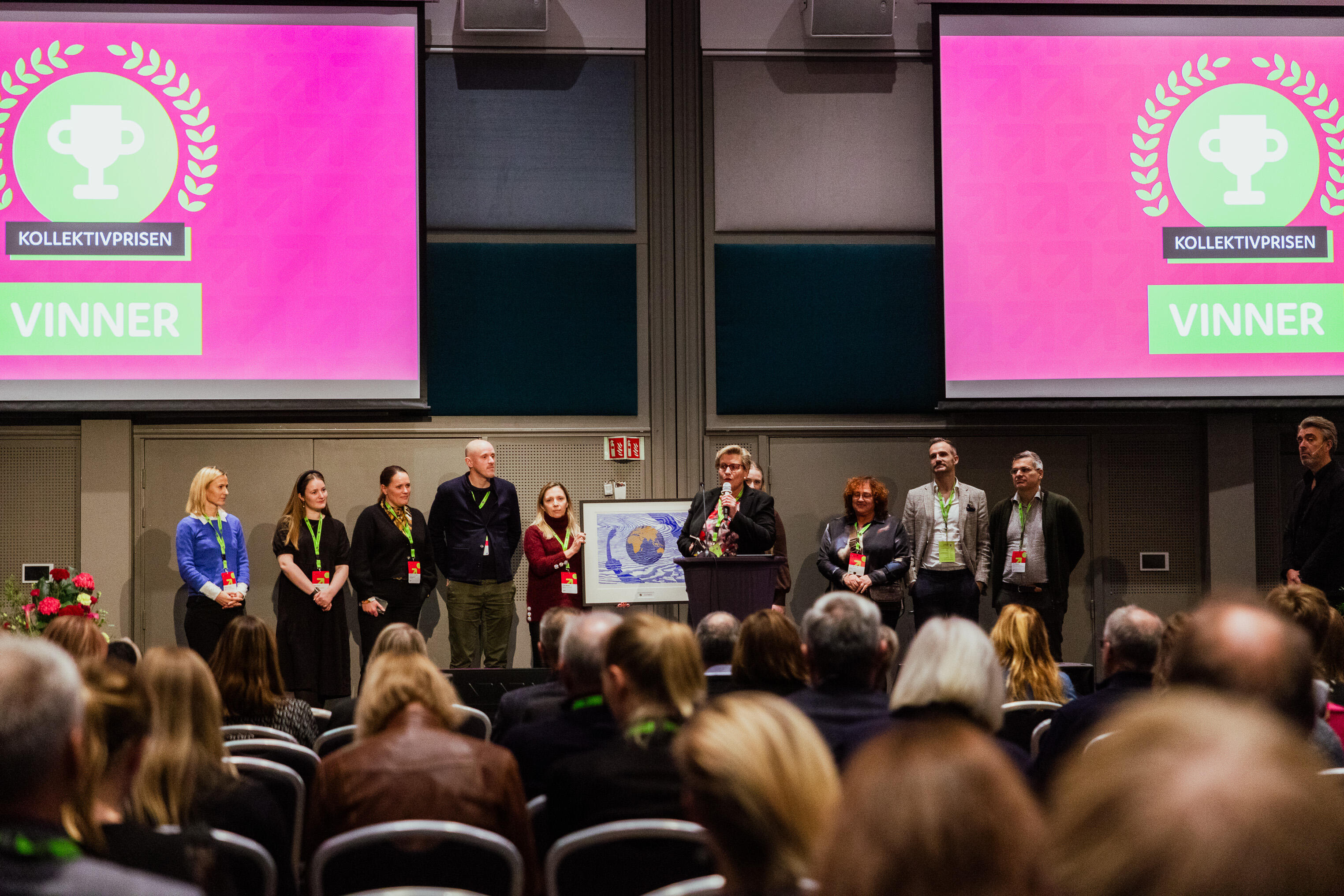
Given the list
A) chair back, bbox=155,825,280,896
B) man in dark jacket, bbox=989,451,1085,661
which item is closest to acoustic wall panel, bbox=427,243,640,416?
man in dark jacket, bbox=989,451,1085,661

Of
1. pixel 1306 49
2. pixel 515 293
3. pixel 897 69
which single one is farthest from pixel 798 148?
pixel 1306 49

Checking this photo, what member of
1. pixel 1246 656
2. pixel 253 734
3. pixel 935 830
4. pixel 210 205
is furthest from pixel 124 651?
pixel 935 830

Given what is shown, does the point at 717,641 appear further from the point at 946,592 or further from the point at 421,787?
the point at 946,592

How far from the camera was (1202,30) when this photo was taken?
7977mm

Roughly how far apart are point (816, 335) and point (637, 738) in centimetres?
596

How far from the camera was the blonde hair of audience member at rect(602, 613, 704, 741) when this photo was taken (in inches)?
103

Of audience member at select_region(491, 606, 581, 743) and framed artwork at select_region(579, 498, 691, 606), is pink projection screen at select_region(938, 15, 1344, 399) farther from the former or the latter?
audience member at select_region(491, 606, 581, 743)

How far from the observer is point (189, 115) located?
24.9 feet

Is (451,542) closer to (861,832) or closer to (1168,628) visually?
(1168,628)

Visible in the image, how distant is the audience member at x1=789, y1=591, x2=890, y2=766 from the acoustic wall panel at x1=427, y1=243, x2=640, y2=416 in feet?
16.8

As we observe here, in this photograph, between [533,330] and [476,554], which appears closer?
[476,554]

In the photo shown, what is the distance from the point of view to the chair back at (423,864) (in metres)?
2.10

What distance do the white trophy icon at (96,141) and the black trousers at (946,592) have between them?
222 inches

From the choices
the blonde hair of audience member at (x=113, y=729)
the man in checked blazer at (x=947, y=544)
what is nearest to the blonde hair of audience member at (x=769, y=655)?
the blonde hair of audience member at (x=113, y=729)
